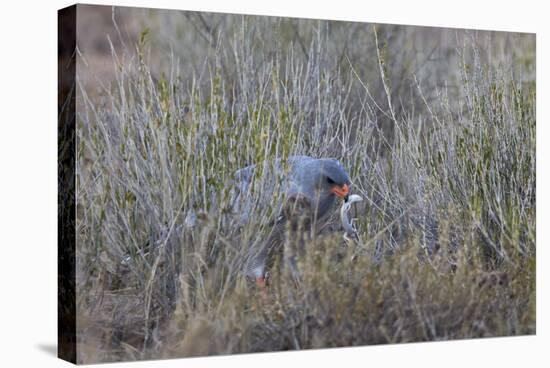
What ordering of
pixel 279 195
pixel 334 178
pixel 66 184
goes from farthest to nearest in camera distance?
1. pixel 334 178
2. pixel 279 195
3. pixel 66 184

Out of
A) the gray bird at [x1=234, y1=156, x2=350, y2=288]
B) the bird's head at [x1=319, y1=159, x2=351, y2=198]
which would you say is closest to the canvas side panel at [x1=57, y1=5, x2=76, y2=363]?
the gray bird at [x1=234, y1=156, x2=350, y2=288]

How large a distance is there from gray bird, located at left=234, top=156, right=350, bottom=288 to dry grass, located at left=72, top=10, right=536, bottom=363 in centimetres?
7

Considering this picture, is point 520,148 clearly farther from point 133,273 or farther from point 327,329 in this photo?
point 133,273

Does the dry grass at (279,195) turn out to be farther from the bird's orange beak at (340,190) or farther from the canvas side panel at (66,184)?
the bird's orange beak at (340,190)

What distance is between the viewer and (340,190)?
6.31 metres

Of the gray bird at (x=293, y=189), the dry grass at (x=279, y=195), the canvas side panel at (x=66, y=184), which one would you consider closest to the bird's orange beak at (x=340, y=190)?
the gray bird at (x=293, y=189)

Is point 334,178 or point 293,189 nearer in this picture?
point 293,189

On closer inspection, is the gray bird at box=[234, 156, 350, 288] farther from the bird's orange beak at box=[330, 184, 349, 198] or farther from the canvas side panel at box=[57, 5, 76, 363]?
the canvas side panel at box=[57, 5, 76, 363]

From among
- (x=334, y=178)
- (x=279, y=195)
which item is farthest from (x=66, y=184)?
(x=334, y=178)

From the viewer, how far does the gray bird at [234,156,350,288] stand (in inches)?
235

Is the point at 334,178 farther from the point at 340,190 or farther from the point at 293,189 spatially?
the point at 293,189

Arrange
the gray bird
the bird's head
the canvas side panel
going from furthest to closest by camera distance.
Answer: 1. the bird's head
2. the gray bird
3. the canvas side panel

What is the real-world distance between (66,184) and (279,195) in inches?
50.2

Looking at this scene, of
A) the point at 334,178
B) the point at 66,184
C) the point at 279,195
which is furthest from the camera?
the point at 334,178
